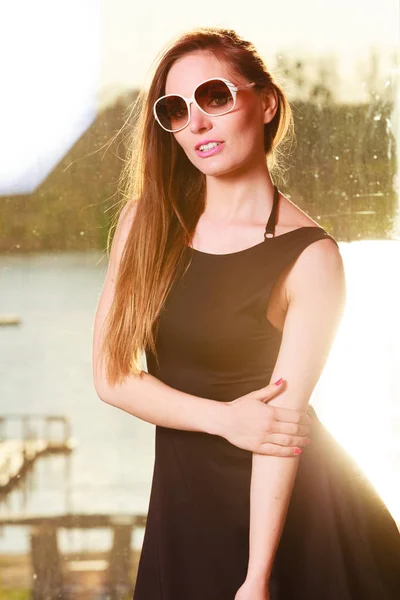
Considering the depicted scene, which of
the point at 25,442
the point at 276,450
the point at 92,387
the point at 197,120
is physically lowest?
A: the point at 25,442

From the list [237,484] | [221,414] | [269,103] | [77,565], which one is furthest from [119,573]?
[269,103]

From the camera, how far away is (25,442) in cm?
282

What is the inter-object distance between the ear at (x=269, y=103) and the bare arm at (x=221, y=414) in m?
0.49

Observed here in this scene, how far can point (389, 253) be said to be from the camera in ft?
8.89

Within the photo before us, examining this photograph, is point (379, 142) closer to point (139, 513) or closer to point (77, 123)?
point (77, 123)

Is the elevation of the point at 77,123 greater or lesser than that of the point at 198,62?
lesser

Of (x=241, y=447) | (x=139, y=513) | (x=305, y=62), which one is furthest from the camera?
(x=139, y=513)

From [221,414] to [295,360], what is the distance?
6.0 inches

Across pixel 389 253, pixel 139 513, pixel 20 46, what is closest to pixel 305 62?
pixel 389 253

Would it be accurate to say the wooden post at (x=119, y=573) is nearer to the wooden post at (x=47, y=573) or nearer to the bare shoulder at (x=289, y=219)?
the wooden post at (x=47, y=573)

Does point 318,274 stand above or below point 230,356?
above

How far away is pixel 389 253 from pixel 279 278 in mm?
1271

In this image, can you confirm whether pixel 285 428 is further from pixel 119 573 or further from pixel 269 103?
pixel 119 573

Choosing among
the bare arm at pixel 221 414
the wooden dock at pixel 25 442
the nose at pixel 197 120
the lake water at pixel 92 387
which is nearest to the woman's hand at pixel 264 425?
the bare arm at pixel 221 414
